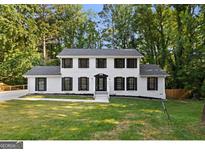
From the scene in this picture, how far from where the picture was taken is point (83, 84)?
14.7 meters

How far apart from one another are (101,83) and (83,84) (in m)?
0.85

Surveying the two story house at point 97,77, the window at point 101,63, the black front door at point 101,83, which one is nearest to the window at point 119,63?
the two story house at point 97,77

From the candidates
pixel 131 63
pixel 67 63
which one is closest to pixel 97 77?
pixel 67 63

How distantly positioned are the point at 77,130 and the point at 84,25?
458 cm

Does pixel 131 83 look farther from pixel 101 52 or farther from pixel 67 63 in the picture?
pixel 67 63

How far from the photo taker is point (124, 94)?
1423cm

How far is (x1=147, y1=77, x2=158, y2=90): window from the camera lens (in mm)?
13717

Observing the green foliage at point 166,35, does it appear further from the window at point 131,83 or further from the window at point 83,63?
the window at point 83,63

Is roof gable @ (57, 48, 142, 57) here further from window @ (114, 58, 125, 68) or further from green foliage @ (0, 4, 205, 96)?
window @ (114, 58, 125, 68)

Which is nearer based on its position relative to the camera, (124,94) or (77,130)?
(77,130)

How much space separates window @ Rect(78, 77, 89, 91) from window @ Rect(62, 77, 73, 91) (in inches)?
15.7

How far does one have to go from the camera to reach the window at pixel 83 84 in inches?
578
